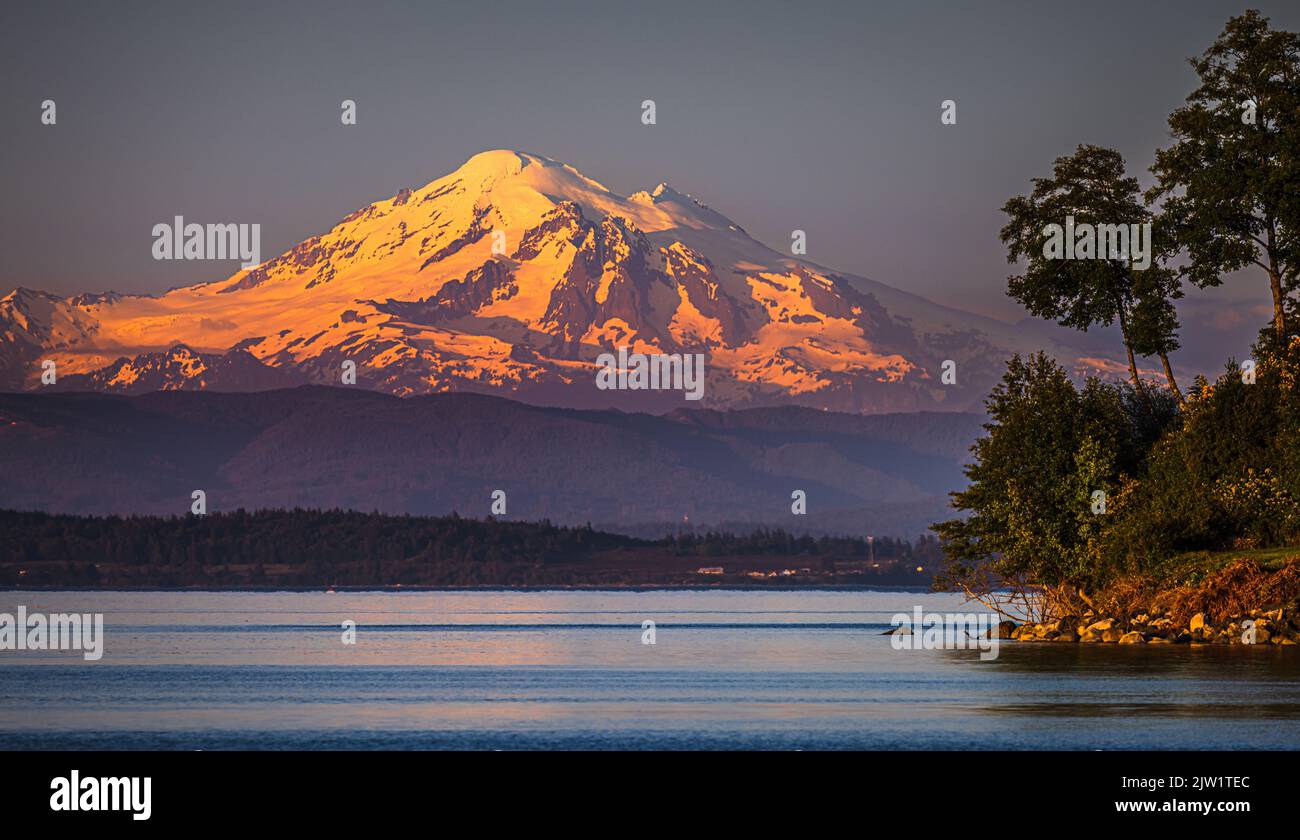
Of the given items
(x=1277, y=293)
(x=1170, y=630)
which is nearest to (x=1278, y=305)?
(x=1277, y=293)

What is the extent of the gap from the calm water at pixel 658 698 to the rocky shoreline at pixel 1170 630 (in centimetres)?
195

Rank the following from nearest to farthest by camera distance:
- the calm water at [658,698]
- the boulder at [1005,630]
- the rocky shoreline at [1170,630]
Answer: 1. the calm water at [658,698]
2. the rocky shoreline at [1170,630]
3. the boulder at [1005,630]

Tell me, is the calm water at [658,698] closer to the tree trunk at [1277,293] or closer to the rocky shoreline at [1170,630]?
the rocky shoreline at [1170,630]

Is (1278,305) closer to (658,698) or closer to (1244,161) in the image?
(1244,161)

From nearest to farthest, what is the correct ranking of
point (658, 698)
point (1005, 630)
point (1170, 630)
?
point (658, 698) → point (1170, 630) → point (1005, 630)

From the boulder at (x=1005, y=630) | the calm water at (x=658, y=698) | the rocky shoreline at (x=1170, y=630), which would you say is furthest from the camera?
the boulder at (x=1005, y=630)

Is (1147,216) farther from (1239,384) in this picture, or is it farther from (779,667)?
(779,667)

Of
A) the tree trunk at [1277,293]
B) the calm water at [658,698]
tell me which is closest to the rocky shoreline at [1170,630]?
the calm water at [658,698]

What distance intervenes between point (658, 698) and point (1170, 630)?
117ft

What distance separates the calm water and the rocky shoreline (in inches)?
76.9

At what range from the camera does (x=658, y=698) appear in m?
80.4

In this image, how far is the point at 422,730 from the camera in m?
66.2

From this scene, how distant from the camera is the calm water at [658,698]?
62500 mm

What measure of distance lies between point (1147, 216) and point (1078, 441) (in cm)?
1390
